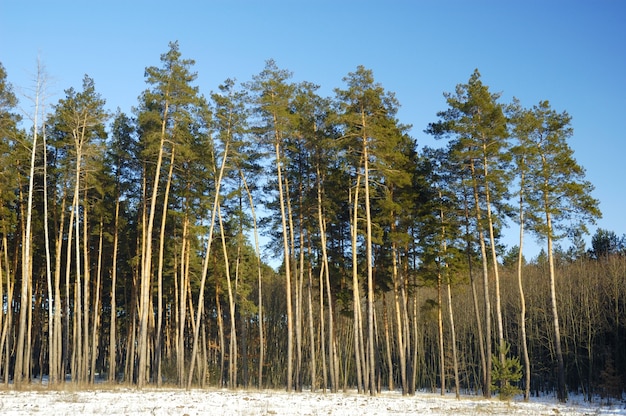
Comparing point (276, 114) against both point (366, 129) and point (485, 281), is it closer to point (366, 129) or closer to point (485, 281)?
point (366, 129)

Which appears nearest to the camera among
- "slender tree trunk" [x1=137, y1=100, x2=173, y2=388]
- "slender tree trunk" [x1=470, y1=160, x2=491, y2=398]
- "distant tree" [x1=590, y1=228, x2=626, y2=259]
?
"slender tree trunk" [x1=137, y1=100, x2=173, y2=388]

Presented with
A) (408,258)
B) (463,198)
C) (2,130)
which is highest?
(2,130)

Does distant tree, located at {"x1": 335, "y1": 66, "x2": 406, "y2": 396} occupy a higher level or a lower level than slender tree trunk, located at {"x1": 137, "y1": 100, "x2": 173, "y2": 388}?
higher

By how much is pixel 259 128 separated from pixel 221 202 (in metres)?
7.05

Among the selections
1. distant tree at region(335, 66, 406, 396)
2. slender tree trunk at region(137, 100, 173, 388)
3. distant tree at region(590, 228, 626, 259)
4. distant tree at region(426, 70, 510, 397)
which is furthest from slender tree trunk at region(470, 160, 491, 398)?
distant tree at region(590, 228, 626, 259)

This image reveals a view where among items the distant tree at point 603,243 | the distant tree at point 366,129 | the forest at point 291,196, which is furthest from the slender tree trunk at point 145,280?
the distant tree at point 603,243

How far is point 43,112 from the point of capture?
25.6 meters

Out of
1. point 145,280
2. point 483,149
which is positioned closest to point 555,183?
point 483,149

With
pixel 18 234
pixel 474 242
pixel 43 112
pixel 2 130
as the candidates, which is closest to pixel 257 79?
pixel 43 112

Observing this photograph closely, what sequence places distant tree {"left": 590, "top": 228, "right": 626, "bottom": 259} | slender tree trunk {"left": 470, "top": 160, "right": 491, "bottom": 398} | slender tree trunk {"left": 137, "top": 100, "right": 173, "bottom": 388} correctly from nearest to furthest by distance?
slender tree trunk {"left": 137, "top": 100, "right": 173, "bottom": 388}
slender tree trunk {"left": 470, "top": 160, "right": 491, "bottom": 398}
distant tree {"left": 590, "top": 228, "right": 626, "bottom": 259}

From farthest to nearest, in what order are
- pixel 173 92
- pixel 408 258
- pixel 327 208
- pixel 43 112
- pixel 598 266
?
1. pixel 598 266
2. pixel 408 258
3. pixel 327 208
4. pixel 173 92
5. pixel 43 112

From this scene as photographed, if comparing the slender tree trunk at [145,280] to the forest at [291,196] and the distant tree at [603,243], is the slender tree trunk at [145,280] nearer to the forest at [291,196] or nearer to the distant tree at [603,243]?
the forest at [291,196]

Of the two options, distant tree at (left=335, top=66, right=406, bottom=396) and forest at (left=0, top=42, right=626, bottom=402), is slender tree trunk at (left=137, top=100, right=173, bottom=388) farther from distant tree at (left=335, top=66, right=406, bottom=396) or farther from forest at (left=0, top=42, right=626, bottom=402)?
distant tree at (left=335, top=66, right=406, bottom=396)

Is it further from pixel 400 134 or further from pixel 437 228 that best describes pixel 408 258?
pixel 400 134
